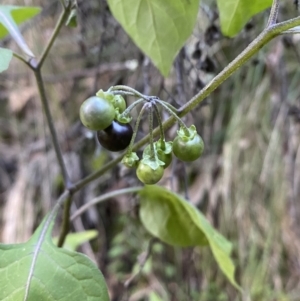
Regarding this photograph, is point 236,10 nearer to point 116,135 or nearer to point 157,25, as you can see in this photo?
point 157,25

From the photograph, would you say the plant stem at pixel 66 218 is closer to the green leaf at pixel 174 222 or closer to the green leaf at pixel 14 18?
the green leaf at pixel 174 222

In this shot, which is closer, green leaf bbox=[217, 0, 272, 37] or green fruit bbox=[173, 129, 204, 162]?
green fruit bbox=[173, 129, 204, 162]

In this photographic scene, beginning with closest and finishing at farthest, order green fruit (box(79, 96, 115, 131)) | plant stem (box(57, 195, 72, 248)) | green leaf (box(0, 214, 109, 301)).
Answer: green fruit (box(79, 96, 115, 131)) → green leaf (box(0, 214, 109, 301)) → plant stem (box(57, 195, 72, 248))

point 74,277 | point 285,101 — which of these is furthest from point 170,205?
point 285,101

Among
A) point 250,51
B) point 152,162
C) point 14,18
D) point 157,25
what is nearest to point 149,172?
point 152,162

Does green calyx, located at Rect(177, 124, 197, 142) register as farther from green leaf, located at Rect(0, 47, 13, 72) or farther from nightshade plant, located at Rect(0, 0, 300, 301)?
green leaf, located at Rect(0, 47, 13, 72)

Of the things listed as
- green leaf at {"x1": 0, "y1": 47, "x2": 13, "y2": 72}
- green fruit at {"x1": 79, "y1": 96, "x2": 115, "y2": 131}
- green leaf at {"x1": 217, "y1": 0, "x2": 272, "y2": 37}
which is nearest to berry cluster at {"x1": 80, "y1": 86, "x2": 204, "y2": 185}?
green fruit at {"x1": 79, "y1": 96, "x2": 115, "y2": 131}
